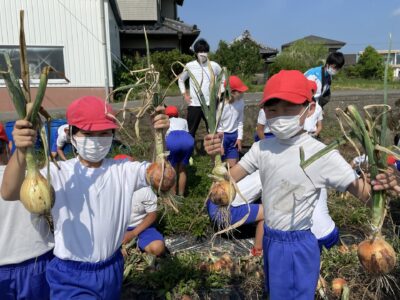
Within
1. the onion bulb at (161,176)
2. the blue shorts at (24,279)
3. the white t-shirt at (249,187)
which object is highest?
the onion bulb at (161,176)

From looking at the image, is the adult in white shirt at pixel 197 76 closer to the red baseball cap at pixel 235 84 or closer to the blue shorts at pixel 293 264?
the red baseball cap at pixel 235 84

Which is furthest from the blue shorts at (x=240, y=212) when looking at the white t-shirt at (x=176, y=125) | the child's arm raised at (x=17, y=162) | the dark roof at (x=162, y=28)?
the dark roof at (x=162, y=28)

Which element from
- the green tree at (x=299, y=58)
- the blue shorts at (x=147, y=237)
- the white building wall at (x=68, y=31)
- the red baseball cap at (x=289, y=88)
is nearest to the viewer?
the red baseball cap at (x=289, y=88)

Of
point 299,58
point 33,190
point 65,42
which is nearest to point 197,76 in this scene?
point 33,190

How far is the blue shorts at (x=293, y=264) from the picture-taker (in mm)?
1930

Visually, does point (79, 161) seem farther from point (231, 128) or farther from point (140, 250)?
point (231, 128)

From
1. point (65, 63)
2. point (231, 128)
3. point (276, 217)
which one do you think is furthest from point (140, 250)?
point (65, 63)

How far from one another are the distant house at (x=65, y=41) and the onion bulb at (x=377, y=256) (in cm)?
1000

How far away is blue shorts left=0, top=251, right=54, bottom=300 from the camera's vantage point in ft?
6.57

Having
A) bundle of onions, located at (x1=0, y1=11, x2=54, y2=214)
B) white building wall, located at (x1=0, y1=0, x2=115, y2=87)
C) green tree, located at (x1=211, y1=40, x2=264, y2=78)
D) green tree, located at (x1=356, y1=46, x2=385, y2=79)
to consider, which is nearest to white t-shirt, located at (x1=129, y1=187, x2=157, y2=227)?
bundle of onions, located at (x1=0, y1=11, x2=54, y2=214)

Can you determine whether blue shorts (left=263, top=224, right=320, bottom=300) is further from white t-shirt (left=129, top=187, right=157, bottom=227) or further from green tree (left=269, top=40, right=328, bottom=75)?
green tree (left=269, top=40, right=328, bottom=75)

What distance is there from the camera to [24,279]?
2.04 meters

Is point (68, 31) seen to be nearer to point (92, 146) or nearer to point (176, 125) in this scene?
point (176, 125)

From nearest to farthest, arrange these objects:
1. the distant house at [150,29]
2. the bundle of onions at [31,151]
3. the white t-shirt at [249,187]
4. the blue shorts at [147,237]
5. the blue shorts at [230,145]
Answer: the bundle of onions at [31,151] → the blue shorts at [147,237] → the white t-shirt at [249,187] → the blue shorts at [230,145] → the distant house at [150,29]
